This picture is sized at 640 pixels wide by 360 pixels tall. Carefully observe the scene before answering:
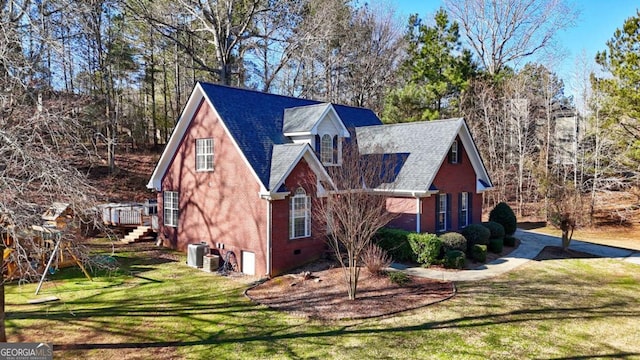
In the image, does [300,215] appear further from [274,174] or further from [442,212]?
[442,212]

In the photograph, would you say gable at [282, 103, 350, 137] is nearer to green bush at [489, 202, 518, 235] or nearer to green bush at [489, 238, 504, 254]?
green bush at [489, 238, 504, 254]

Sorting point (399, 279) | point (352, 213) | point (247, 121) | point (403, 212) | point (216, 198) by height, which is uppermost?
point (247, 121)

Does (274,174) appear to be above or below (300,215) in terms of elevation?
above

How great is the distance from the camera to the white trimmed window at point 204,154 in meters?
18.6

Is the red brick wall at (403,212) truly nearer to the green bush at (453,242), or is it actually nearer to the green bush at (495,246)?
the green bush at (453,242)

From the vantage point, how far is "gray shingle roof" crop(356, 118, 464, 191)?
1925 cm

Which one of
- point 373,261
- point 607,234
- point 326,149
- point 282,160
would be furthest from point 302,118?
point 607,234

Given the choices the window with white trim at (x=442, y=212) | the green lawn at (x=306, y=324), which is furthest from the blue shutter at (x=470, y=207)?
the green lawn at (x=306, y=324)

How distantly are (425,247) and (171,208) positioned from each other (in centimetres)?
1281

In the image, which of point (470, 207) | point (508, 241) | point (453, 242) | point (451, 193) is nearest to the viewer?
point (453, 242)

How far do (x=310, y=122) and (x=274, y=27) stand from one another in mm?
15886

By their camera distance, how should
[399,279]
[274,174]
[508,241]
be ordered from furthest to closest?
[508,241] → [274,174] → [399,279]

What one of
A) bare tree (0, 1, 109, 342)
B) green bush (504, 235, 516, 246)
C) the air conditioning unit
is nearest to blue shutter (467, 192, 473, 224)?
green bush (504, 235, 516, 246)

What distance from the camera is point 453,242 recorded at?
17.8 m
